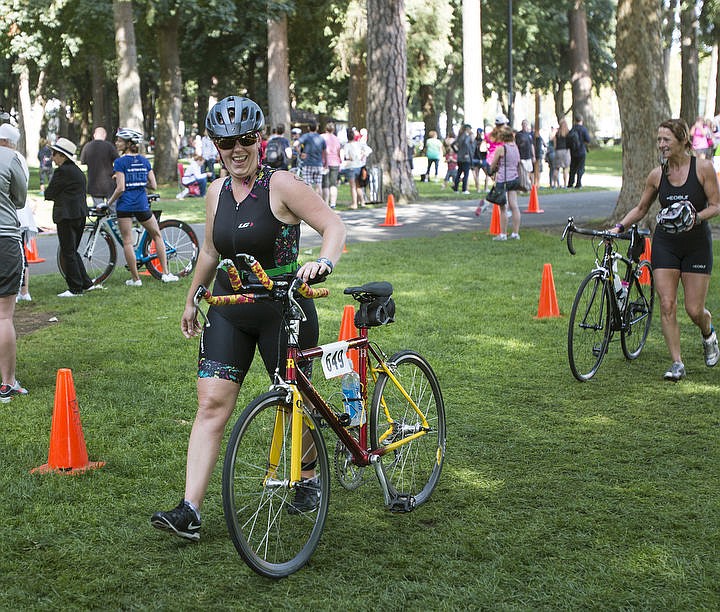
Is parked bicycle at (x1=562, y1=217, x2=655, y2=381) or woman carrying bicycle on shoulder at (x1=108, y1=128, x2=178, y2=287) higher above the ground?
woman carrying bicycle on shoulder at (x1=108, y1=128, x2=178, y2=287)

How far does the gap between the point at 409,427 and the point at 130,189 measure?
8026 millimetres

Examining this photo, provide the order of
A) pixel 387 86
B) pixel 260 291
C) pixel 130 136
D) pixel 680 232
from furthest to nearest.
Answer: pixel 387 86 < pixel 130 136 < pixel 680 232 < pixel 260 291

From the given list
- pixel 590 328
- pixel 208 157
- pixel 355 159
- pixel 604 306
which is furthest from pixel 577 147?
pixel 590 328

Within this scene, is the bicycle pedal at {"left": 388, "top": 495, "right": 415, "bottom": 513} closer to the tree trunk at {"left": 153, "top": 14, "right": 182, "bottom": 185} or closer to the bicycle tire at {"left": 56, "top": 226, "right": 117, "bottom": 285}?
the bicycle tire at {"left": 56, "top": 226, "right": 117, "bottom": 285}

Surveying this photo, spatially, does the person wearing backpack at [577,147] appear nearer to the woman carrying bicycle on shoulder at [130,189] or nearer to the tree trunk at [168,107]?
the tree trunk at [168,107]

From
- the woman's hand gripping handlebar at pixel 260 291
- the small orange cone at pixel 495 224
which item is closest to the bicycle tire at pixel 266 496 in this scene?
the woman's hand gripping handlebar at pixel 260 291

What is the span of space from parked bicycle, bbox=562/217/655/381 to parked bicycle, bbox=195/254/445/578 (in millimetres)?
2982

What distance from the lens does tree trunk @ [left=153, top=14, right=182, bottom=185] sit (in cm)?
3472

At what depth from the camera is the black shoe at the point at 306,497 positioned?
465 cm

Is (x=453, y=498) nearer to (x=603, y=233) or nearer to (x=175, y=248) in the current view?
(x=603, y=233)

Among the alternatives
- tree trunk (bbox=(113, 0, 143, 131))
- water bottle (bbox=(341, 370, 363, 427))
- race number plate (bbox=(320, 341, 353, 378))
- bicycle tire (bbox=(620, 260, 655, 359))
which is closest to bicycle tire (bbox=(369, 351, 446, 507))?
water bottle (bbox=(341, 370, 363, 427))

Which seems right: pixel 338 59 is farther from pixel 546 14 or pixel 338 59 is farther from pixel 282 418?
pixel 282 418

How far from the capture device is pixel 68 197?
12.0m

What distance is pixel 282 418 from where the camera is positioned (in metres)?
4.44
